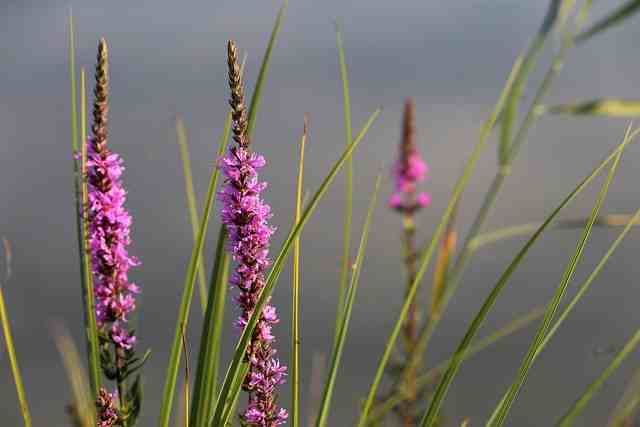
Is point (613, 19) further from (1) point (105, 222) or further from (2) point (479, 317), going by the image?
(1) point (105, 222)

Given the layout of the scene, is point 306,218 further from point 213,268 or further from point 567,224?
point 567,224

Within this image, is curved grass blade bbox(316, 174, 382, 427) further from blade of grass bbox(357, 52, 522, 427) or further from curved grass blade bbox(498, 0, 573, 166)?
curved grass blade bbox(498, 0, 573, 166)

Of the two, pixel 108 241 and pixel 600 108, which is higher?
pixel 600 108

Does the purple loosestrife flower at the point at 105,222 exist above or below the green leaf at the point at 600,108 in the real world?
below

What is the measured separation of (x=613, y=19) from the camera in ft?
4.81

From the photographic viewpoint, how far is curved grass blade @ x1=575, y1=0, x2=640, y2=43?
4.75ft

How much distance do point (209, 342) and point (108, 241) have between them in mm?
1027

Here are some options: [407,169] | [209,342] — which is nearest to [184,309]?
[209,342]

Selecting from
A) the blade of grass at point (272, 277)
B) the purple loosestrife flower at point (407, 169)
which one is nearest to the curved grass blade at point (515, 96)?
the blade of grass at point (272, 277)

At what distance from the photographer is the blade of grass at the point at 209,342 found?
2.31 metres

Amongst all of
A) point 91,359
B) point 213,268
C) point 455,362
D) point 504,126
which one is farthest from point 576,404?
point 91,359

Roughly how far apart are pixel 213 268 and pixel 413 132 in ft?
12.9

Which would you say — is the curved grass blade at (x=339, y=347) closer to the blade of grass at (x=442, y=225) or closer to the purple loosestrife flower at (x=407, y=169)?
the blade of grass at (x=442, y=225)

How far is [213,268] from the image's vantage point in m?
2.32
